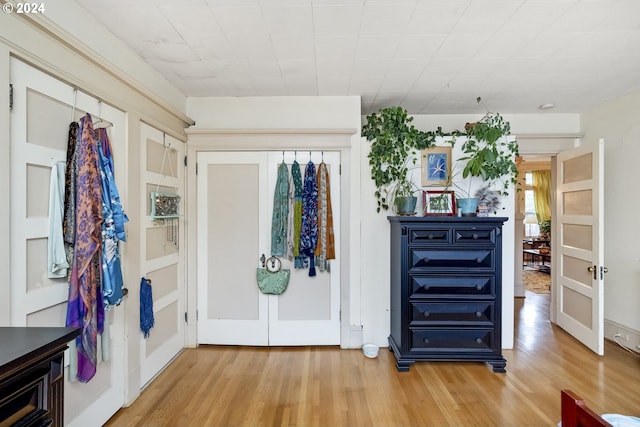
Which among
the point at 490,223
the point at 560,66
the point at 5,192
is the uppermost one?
the point at 560,66

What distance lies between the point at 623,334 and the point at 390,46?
142 inches

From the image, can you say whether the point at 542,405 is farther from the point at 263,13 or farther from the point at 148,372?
the point at 263,13

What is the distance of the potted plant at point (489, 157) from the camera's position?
2787 mm

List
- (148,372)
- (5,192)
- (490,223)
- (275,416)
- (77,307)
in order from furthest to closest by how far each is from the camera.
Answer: (490,223) < (148,372) < (275,416) < (77,307) < (5,192)

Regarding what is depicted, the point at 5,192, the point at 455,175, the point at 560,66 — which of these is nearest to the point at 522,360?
the point at 455,175

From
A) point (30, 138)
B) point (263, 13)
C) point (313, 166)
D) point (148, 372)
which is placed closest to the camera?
point (30, 138)

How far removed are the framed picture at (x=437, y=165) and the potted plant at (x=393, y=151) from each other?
3.6 inches

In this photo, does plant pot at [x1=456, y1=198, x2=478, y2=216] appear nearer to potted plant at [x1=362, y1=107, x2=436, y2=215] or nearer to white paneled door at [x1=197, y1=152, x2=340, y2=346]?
potted plant at [x1=362, y1=107, x2=436, y2=215]

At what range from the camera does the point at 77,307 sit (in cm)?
159

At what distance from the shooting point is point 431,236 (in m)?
2.62

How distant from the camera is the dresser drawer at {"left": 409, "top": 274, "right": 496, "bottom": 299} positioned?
2.61 meters

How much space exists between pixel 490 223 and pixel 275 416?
7.43ft

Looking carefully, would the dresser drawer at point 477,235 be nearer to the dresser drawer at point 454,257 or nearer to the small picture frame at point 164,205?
the dresser drawer at point 454,257

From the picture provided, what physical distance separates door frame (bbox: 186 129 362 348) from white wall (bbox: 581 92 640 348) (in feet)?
8.77
